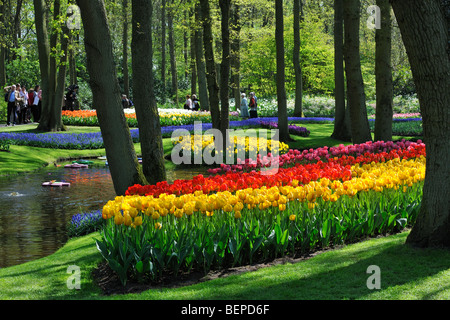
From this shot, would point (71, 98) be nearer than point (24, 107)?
No

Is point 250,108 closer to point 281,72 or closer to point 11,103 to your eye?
point 281,72

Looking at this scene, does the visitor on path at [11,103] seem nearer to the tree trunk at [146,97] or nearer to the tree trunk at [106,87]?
the tree trunk at [146,97]

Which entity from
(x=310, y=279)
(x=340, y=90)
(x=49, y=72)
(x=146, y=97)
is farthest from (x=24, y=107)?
(x=310, y=279)

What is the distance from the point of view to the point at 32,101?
97.0 feet

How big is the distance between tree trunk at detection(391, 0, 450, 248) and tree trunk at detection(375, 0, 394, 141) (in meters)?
9.56

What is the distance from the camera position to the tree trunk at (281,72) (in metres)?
20.3

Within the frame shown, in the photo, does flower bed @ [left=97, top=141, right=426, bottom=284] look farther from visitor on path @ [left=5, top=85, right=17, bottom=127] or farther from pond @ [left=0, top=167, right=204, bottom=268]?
visitor on path @ [left=5, top=85, right=17, bottom=127]

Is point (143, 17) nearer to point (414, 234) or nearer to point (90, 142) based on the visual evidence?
point (414, 234)

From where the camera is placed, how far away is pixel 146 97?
9781 mm

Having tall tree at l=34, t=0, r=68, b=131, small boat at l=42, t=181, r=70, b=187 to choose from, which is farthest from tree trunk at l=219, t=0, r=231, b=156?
tall tree at l=34, t=0, r=68, b=131

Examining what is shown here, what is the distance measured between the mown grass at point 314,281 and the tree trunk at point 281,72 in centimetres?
1462

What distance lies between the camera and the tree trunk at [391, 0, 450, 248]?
5.54 m

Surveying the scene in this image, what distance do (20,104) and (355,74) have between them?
19248 mm

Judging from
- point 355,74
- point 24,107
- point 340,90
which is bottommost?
point 24,107
